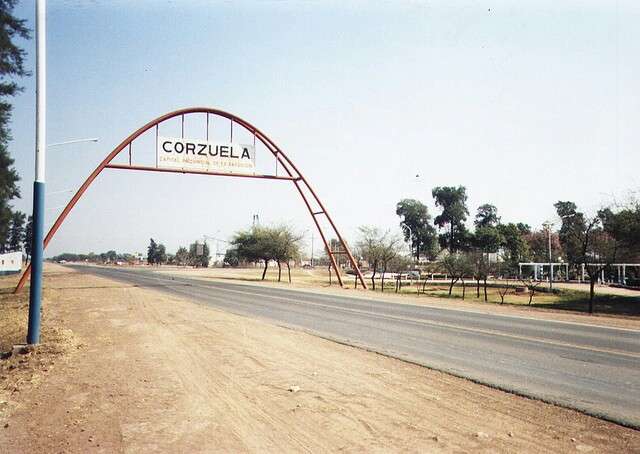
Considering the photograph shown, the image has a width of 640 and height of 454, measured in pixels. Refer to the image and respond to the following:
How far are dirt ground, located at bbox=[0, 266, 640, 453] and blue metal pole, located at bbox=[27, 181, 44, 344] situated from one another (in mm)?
594

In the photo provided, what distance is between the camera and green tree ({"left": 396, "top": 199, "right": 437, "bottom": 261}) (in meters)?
114

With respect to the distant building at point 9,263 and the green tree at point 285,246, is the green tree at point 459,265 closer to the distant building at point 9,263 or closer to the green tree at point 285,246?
the green tree at point 285,246

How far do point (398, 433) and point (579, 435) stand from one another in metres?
2.15

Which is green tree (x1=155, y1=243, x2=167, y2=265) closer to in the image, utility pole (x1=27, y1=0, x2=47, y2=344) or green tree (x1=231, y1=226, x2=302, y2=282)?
green tree (x1=231, y1=226, x2=302, y2=282)

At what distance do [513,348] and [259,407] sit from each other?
24.4 ft

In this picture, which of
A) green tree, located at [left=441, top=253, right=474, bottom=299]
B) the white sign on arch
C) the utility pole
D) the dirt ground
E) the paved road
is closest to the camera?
the dirt ground

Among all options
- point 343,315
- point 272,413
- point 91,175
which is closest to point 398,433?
point 272,413

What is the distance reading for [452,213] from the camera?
10169 cm

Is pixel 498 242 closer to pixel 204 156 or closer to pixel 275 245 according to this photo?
pixel 275 245

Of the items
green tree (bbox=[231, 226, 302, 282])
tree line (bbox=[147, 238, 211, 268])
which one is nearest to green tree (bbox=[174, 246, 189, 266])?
tree line (bbox=[147, 238, 211, 268])

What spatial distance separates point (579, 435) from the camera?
522 centimetres

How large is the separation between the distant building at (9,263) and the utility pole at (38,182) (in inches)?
2312

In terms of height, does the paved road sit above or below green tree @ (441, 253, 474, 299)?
below

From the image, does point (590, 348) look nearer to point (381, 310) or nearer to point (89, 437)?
point (381, 310)
